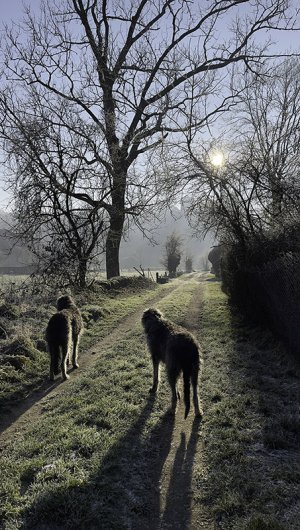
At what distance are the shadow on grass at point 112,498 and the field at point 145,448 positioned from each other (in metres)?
0.01

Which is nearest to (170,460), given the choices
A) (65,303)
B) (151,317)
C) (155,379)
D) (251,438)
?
(251,438)

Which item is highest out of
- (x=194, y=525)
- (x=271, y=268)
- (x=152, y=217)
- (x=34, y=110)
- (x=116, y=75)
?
(x=116, y=75)

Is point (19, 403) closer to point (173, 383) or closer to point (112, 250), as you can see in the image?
point (173, 383)

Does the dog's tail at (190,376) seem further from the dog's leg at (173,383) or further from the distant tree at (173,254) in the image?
the distant tree at (173,254)

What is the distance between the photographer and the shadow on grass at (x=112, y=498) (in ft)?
11.8

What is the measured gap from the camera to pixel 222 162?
12430 mm

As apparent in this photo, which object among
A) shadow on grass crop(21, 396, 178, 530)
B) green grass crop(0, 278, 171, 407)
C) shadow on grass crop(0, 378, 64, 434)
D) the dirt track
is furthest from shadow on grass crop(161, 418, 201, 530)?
green grass crop(0, 278, 171, 407)

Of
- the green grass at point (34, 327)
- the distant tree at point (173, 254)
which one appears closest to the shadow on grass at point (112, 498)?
the green grass at point (34, 327)

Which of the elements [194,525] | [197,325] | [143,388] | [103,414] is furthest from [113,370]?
[197,325]

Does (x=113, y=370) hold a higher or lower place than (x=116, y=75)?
lower

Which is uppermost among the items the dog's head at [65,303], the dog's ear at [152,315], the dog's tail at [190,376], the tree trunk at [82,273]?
the tree trunk at [82,273]

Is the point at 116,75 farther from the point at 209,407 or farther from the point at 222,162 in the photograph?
the point at 209,407

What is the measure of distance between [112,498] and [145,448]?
1169mm

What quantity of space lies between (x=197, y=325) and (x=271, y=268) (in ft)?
13.8
